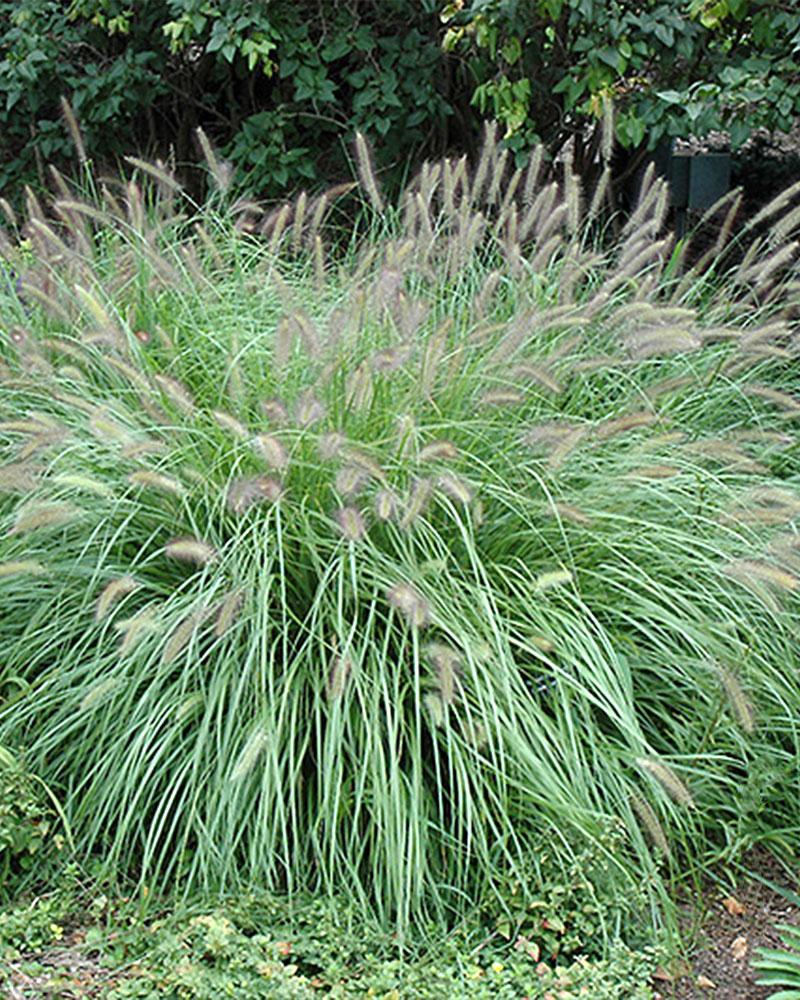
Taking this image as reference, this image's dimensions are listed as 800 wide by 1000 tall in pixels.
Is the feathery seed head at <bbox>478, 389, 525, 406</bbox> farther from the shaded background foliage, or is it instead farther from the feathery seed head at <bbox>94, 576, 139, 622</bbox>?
the shaded background foliage

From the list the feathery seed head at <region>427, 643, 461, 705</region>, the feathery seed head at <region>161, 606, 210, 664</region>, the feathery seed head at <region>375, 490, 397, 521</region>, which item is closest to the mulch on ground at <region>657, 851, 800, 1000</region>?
the feathery seed head at <region>427, 643, 461, 705</region>

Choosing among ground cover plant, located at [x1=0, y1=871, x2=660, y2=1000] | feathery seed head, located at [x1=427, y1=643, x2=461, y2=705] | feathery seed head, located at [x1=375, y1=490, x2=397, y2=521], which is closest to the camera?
ground cover plant, located at [x1=0, y1=871, x2=660, y2=1000]

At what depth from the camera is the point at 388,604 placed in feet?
12.1

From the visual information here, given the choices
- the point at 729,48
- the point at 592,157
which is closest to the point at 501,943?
the point at 729,48

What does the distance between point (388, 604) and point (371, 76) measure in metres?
4.89

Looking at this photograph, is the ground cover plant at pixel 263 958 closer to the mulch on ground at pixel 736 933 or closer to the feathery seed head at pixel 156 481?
the mulch on ground at pixel 736 933

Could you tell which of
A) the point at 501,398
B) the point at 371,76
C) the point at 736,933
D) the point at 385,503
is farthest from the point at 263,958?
the point at 371,76

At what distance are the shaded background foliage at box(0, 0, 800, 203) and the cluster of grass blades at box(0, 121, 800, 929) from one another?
1.68m

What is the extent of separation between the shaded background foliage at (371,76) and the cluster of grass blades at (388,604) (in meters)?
1.68

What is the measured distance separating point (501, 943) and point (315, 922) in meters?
0.47

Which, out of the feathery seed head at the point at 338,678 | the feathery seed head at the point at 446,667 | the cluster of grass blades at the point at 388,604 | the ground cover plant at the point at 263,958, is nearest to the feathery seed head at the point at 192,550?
the cluster of grass blades at the point at 388,604

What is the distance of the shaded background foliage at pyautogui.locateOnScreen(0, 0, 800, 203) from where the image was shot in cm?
598

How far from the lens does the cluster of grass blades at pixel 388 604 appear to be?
346 cm

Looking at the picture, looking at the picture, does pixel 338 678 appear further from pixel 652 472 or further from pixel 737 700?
pixel 652 472
